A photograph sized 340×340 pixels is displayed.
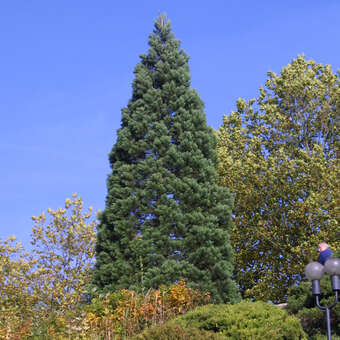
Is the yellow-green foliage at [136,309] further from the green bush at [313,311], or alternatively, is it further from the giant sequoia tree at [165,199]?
the green bush at [313,311]

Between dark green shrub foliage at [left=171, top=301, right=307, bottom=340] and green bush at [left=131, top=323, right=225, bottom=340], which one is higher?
dark green shrub foliage at [left=171, top=301, right=307, bottom=340]

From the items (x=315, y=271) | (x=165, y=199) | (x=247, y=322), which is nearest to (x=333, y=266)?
(x=315, y=271)

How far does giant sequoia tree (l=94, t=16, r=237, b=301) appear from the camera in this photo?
13.5 meters

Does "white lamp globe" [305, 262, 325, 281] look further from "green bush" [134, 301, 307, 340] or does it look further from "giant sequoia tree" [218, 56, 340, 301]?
"giant sequoia tree" [218, 56, 340, 301]

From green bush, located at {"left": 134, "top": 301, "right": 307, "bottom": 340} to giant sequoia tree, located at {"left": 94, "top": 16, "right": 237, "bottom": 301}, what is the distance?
340cm

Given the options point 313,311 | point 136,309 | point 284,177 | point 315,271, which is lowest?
point 313,311

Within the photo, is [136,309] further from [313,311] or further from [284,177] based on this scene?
[284,177]

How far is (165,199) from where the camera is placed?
14.0 meters

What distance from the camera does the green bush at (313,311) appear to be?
35.1 feet

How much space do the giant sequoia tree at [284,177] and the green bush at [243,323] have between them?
8.62 metres

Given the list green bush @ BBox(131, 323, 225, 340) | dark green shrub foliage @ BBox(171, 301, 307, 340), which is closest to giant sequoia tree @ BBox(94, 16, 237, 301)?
dark green shrub foliage @ BBox(171, 301, 307, 340)

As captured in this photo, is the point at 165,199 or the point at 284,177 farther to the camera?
the point at 284,177

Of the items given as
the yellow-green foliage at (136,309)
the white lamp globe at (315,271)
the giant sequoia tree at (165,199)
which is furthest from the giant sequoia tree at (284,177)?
the white lamp globe at (315,271)

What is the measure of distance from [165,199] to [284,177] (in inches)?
272
